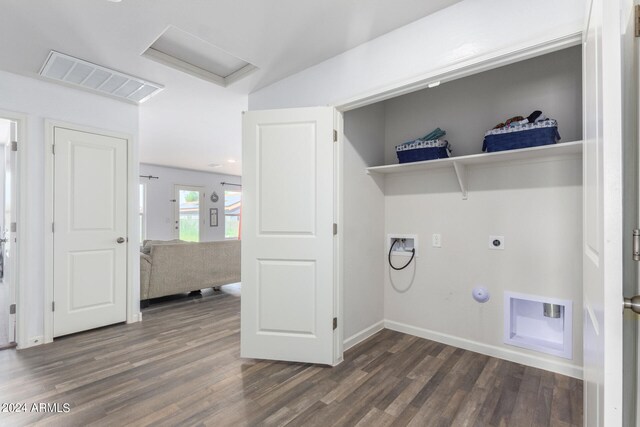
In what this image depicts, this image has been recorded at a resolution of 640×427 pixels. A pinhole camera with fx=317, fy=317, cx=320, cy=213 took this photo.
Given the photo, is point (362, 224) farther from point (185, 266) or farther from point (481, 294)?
point (185, 266)

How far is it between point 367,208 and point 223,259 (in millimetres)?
2710

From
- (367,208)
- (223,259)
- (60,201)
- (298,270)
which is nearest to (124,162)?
(60,201)

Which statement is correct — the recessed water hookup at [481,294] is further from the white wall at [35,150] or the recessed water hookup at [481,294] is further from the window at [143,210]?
the window at [143,210]

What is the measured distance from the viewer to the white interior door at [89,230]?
9.71ft

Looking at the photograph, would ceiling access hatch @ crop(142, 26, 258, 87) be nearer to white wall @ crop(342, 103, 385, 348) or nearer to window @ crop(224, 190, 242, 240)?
white wall @ crop(342, 103, 385, 348)

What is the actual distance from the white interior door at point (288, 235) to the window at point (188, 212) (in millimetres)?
6852

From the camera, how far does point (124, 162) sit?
3.36m

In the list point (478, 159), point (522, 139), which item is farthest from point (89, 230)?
point (522, 139)

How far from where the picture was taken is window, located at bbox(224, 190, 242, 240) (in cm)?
964

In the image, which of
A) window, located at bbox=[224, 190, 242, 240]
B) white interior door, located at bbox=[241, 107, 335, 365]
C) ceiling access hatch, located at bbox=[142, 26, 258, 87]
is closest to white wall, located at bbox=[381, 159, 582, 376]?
white interior door, located at bbox=[241, 107, 335, 365]

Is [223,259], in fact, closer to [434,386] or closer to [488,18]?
[434,386]

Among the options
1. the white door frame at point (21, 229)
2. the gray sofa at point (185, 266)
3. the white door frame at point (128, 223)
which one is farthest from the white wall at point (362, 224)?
the white door frame at point (21, 229)

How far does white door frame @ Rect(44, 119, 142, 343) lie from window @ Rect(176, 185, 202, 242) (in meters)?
5.36

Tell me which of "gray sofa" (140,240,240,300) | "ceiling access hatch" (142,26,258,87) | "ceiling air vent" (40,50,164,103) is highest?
"ceiling access hatch" (142,26,258,87)
